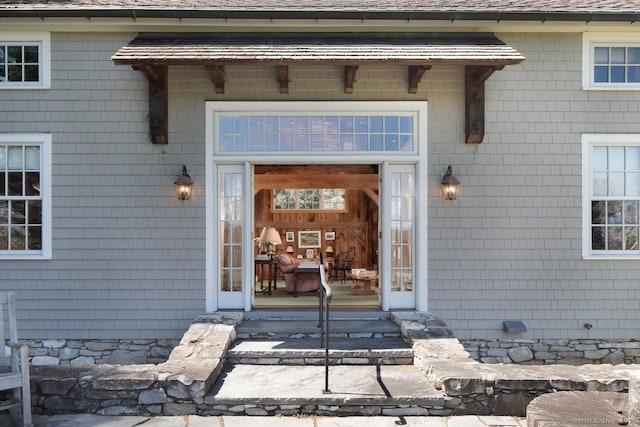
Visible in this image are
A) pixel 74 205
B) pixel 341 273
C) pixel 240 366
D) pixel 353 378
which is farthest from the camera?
pixel 341 273

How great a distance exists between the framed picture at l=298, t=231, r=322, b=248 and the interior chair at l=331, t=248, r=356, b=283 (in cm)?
103

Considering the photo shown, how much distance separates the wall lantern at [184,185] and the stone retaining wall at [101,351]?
188 cm

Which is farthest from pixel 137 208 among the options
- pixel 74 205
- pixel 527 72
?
Result: pixel 527 72

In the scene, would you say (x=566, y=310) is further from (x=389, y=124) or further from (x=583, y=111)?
(x=389, y=124)

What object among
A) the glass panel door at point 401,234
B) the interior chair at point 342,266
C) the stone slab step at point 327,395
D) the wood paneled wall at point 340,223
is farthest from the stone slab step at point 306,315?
the wood paneled wall at point 340,223

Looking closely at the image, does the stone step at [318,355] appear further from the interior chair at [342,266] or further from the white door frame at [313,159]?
the interior chair at [342,266]

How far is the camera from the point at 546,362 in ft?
21.9

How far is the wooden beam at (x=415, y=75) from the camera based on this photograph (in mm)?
6319

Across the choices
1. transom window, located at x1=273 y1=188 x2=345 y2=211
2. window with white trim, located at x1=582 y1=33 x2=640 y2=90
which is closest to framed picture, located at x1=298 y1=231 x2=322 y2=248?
transom window, located at x1=273 y1=188 x2=345 y2=211

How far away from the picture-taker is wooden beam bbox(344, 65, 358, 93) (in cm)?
638

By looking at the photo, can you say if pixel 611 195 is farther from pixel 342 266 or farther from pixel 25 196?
pixel 25 196

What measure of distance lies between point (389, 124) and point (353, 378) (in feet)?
11.1

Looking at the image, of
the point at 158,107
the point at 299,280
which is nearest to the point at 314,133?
the point at 158,107

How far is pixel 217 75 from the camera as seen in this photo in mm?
6340
